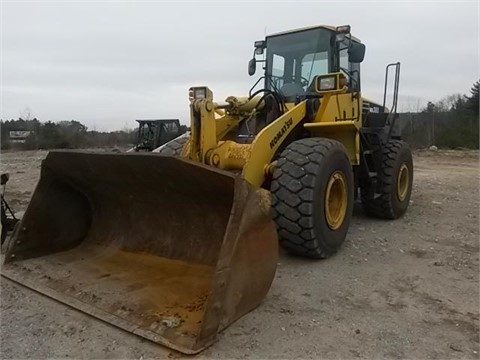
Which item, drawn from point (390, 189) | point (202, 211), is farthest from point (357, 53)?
point (202, 211)

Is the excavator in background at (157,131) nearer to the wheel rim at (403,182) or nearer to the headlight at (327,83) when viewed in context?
the wheel rim at (403,182)

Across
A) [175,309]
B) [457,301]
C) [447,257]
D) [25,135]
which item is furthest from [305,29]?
[25,135]

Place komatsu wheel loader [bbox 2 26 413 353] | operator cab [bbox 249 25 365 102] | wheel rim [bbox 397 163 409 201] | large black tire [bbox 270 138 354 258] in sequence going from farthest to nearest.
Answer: wheel rim [bbox 397 163 409 201] < operator cab [bbox 249 25 365 102] < large black tire [bbox 270 138 354 258] < komatsu wheel loader [bbox 2 26 413 353]

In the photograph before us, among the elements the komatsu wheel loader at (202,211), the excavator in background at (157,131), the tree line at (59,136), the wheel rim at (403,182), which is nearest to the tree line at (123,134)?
the tree line at (59,136)

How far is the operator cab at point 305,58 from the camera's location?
560 centimetres

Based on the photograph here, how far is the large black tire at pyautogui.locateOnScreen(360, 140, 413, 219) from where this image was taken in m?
6.14

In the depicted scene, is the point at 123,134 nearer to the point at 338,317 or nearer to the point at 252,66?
the point at 252,66

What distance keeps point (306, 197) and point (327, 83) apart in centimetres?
166

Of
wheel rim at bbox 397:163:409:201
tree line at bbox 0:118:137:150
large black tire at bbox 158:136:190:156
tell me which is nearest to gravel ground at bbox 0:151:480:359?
wheel rim at bbox 397:163:409:201

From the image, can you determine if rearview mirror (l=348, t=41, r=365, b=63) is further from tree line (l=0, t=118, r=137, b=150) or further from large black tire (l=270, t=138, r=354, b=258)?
tree line (l=0, t=118, r=137, b=150)

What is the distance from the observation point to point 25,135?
25.7m

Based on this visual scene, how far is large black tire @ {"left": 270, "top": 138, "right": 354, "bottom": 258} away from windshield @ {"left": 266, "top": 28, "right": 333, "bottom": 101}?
1390 mm

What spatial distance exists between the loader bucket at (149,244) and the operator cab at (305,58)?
2248 mm

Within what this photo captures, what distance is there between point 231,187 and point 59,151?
160 centimetres
